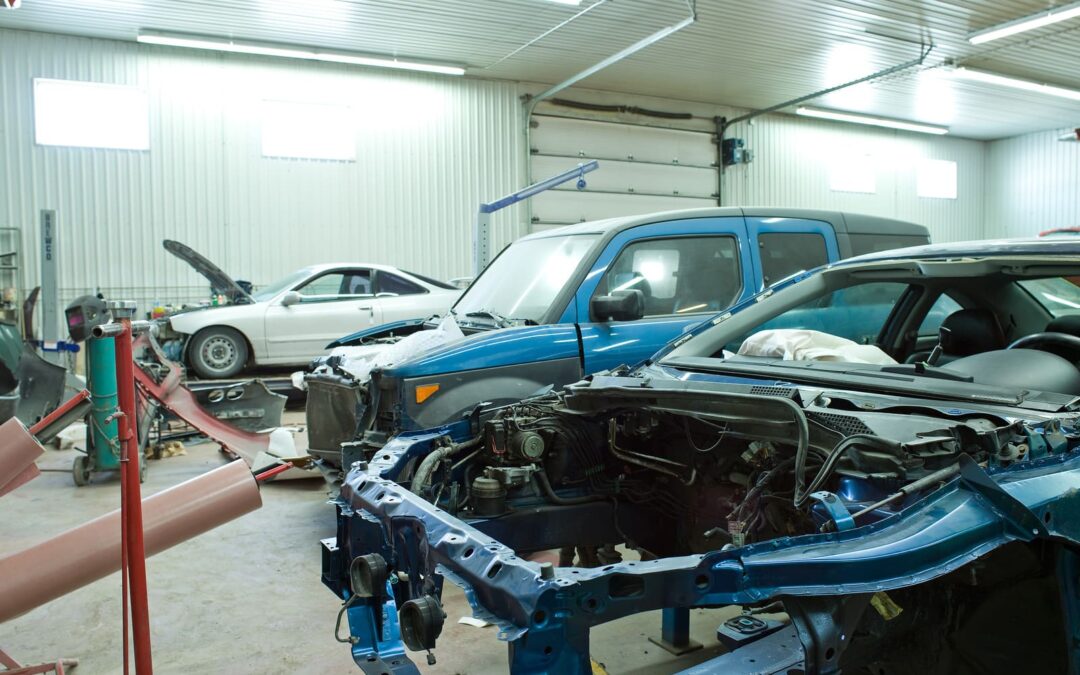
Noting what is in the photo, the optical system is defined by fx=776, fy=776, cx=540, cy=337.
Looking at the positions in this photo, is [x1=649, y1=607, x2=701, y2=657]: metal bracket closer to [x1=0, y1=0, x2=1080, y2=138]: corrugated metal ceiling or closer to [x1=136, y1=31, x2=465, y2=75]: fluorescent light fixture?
[x1=0, y1=0, x2=1080, y2=138]: corrugated metal ceiling

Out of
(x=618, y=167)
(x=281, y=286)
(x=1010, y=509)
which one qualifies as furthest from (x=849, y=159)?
(x=1010, y=509)

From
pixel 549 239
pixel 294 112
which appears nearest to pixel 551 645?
pixel 549 239

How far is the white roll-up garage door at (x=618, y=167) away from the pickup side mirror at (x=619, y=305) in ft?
30.9

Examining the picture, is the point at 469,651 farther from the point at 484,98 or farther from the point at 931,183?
the point at 931,183

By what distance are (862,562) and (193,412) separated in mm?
5847

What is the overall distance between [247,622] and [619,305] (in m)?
2.21

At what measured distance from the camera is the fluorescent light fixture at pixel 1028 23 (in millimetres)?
10562

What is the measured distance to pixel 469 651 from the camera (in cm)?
298

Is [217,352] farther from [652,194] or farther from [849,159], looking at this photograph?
[849,159]

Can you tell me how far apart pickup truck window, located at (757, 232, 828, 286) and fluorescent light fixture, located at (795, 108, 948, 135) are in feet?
40.5

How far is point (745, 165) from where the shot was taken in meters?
15.5

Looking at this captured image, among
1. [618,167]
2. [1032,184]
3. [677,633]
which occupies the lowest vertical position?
[677,633]

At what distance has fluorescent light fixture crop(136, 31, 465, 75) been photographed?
34.3ft

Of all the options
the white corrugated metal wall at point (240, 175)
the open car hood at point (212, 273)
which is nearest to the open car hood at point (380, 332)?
the open car hood at point (212, 273)
